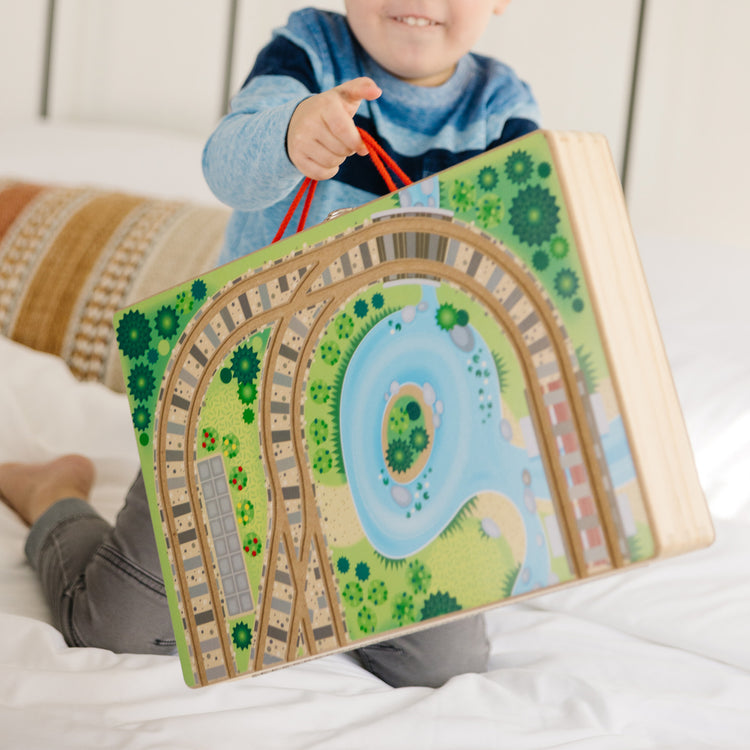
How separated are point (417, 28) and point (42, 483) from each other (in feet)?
1.91

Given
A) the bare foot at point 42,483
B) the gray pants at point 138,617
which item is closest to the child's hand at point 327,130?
the gray pants at point 138,617

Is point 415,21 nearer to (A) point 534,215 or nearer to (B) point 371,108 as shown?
(B) point 371,108

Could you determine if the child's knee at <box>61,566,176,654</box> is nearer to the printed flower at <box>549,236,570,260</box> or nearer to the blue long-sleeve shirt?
the blue long-sleeve shirt

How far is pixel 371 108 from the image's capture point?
2.52 ft

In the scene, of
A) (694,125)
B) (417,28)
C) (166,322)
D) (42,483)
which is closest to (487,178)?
(166,322)

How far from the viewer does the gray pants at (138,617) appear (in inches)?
27.1

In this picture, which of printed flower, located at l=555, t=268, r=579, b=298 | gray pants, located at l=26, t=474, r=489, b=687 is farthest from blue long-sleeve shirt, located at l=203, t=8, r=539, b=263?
printed flower, located at l=555, t=268, r=579, b=298

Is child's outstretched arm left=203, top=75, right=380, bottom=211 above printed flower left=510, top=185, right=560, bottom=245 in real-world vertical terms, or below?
above

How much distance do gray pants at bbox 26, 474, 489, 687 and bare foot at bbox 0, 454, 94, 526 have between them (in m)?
0.11

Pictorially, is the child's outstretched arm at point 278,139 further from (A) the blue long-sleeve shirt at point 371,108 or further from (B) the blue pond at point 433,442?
(B) the blue pond at point 433,442

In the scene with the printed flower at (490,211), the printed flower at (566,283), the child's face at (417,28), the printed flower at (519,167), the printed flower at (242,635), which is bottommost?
the printed flower at (242,635)

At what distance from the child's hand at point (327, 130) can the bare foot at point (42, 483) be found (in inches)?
19.0

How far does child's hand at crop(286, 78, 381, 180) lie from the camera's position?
0.49 meters

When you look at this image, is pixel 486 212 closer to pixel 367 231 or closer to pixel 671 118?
pixel 367 231
